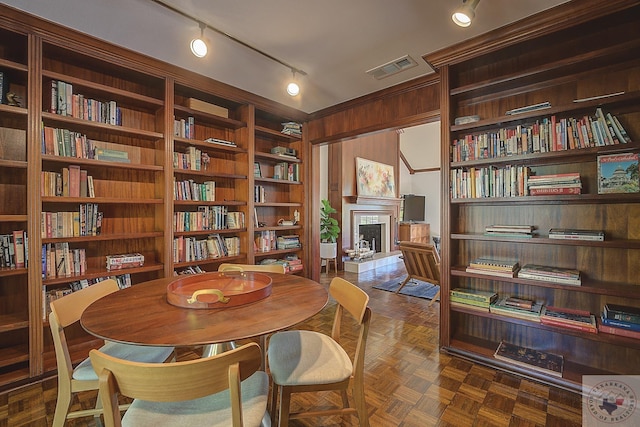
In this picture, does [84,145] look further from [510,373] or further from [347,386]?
[510,373]

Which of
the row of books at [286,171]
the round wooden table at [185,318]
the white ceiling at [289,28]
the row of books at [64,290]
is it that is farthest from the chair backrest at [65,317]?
the row of books at [286,171]

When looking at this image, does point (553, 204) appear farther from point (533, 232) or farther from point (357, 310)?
point (357, 310)

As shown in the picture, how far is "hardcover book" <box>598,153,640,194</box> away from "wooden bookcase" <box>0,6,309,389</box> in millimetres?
2861

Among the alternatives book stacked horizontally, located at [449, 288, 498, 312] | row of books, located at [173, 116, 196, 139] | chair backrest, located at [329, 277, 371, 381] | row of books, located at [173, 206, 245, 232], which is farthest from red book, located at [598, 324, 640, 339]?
row of books, located at [173, 116, 196, 139]

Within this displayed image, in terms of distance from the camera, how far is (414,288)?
4.31 meters

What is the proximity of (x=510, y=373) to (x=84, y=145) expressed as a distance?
3573 millimetres

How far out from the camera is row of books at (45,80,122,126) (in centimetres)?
210

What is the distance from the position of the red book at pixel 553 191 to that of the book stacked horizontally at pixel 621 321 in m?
0.77

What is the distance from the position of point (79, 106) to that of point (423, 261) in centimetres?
371

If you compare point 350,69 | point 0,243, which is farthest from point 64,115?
point 350,69

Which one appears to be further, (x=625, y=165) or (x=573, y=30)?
(x=573, y=30)

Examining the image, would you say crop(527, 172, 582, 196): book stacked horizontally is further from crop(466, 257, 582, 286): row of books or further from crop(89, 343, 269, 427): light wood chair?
crop(89, 343, 269, 427): light wood chair

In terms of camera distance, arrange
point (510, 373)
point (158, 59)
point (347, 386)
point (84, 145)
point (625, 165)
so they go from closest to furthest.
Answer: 1. point (347, 386)
2. point (625, 165)
3. point (510, 373)
4. point (84, 145)
5. point (158, 59)

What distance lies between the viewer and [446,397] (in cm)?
179
